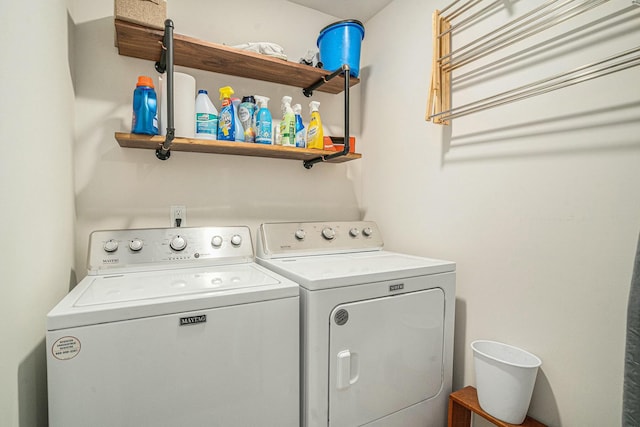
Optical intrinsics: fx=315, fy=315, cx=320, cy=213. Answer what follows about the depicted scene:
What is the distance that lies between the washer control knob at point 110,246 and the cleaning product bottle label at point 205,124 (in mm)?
633

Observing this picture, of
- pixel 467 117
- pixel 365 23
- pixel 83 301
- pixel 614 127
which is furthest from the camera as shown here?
pixel 365 23

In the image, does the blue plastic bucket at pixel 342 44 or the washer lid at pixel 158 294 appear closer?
the washer lid at pixel 158 294

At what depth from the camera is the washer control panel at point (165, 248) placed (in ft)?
4.50

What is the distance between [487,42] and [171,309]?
64.9 inches

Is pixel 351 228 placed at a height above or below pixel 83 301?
above

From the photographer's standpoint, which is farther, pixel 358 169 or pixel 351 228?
pixel 358 169

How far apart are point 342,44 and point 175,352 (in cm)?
171

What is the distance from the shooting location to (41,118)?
1039 millimetres

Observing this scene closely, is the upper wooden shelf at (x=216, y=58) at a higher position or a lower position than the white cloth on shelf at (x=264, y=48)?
lower

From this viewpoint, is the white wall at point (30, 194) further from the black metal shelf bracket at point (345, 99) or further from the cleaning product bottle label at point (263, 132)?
the black metal shelf bracket at point (345, 99)

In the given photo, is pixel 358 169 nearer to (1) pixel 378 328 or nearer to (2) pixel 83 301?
(1) pixel 378 328

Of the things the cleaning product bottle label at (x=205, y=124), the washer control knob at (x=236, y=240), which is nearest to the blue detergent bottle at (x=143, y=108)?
the cleaning product bottle label at (x=205, y=124)

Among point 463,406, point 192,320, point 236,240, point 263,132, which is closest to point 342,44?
point 263,132

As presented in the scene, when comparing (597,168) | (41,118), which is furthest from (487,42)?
(41,118)
